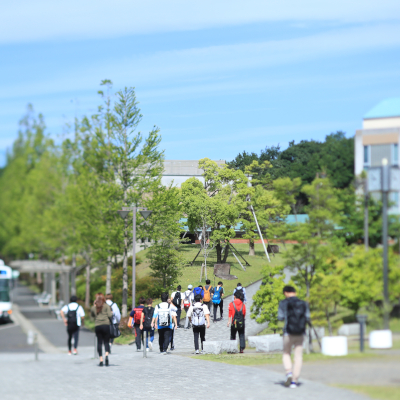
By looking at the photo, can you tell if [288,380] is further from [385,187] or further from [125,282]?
[125,282]

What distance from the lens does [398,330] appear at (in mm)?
7609

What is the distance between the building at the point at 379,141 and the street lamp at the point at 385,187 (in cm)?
16

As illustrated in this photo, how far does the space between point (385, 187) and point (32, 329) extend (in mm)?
25913

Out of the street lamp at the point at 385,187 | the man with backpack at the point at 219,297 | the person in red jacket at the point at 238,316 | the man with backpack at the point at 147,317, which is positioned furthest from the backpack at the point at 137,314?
the street lamp at the point at 385,187

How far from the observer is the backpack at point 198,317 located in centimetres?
1505

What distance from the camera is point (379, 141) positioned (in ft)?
26.3

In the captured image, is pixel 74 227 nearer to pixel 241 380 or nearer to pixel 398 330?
pixel 241 380

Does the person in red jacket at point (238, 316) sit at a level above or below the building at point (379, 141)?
below

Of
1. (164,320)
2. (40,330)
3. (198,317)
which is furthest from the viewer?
(40,330)

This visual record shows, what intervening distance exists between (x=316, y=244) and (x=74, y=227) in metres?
24.2

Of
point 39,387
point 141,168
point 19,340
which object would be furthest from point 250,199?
point 19,340

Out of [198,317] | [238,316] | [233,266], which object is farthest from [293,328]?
[198,317]

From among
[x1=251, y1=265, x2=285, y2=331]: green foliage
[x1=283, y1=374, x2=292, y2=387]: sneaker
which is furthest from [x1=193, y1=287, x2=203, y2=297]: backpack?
[x1=283, y1=374, x2=292, y2=387]: sneaker

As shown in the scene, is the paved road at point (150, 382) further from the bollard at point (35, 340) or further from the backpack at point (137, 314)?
the backpack at point (137, 314)
